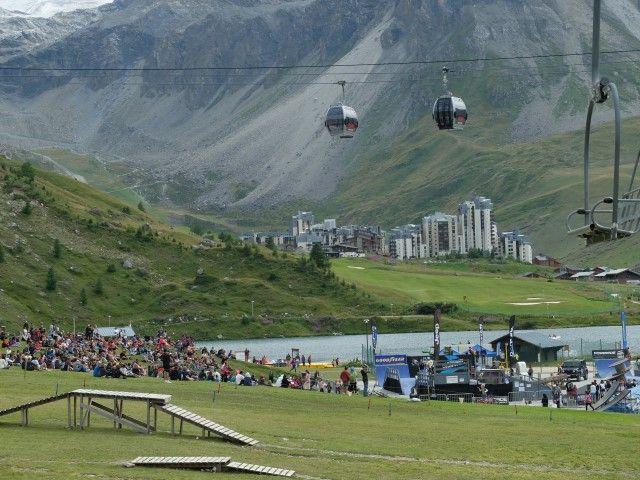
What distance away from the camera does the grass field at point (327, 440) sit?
3516cm

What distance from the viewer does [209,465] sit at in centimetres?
3388

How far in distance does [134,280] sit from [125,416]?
13649 centimetres

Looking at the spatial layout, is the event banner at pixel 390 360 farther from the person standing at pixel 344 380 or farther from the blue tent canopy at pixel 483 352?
the blue tent canopy at pixel 483 352

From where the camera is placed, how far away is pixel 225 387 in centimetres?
6116

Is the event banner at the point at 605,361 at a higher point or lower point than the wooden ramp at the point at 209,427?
higher

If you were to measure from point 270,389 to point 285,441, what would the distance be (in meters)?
22.3

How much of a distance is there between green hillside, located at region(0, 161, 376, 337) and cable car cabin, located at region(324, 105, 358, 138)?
A: 60562 millimetres

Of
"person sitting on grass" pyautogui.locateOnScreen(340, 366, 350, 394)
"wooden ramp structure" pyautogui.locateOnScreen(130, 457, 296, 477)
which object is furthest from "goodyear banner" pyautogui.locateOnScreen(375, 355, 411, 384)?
"wooden ramp structure" pyautogui.locateOnScreen(130, 457, 296, 477)

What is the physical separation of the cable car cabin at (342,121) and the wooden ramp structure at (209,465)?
198 feet

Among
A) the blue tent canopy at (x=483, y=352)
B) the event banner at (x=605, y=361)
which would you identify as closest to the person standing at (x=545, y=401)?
the event banner at (x=605, y=361)

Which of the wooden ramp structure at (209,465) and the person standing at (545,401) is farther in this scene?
the person standing at (545,401)

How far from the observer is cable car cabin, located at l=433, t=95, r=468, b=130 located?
3273 inches

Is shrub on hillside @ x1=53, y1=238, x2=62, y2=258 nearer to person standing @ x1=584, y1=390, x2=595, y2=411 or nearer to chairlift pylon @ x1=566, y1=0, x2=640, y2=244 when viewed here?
person standing @ x1=584, y1=390, x2=595, y2=411

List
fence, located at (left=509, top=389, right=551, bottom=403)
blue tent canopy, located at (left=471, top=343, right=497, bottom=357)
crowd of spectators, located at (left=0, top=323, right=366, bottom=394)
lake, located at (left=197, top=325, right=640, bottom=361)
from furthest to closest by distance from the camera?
lake, located at (left=197, top=325, right=640, bottom=361) → blue tent canopy, located at (left=471, top=343, right=497, bottom=357) → fence, located at (left=509, top=389, right=551, bottom=403) → crowd of spectators, located at (left=0, top=323, right=366, bottom=394)
